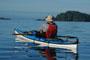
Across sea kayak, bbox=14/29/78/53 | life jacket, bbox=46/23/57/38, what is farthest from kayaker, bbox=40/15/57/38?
sea kayak, bbox=14/29/78/53

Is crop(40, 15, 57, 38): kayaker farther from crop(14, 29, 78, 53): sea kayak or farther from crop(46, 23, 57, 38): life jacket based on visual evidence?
crop(14, 29, 78, 53): sea kayak

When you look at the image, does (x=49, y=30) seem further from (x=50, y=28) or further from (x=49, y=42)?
(x=49, y=42)

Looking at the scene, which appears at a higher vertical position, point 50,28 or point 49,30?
point 50,28

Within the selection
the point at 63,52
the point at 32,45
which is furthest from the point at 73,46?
the point at 32,45

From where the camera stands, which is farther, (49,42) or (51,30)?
(51,30)

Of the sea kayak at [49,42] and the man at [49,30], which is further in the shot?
the man at [49,30]

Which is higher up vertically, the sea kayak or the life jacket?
the life jacket

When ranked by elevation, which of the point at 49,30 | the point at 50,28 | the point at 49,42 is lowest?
the point at 49,42

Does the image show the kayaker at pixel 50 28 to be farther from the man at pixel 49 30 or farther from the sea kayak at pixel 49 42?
the sea kayak at pixel 49 42

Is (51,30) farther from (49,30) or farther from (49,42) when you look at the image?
(49,42)

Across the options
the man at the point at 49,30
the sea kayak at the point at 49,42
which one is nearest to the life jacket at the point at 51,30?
the man at the point at 49,30

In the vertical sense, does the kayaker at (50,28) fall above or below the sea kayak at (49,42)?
above

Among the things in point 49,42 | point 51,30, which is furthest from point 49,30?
point 49,42

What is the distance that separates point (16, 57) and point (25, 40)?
11.5 meters
